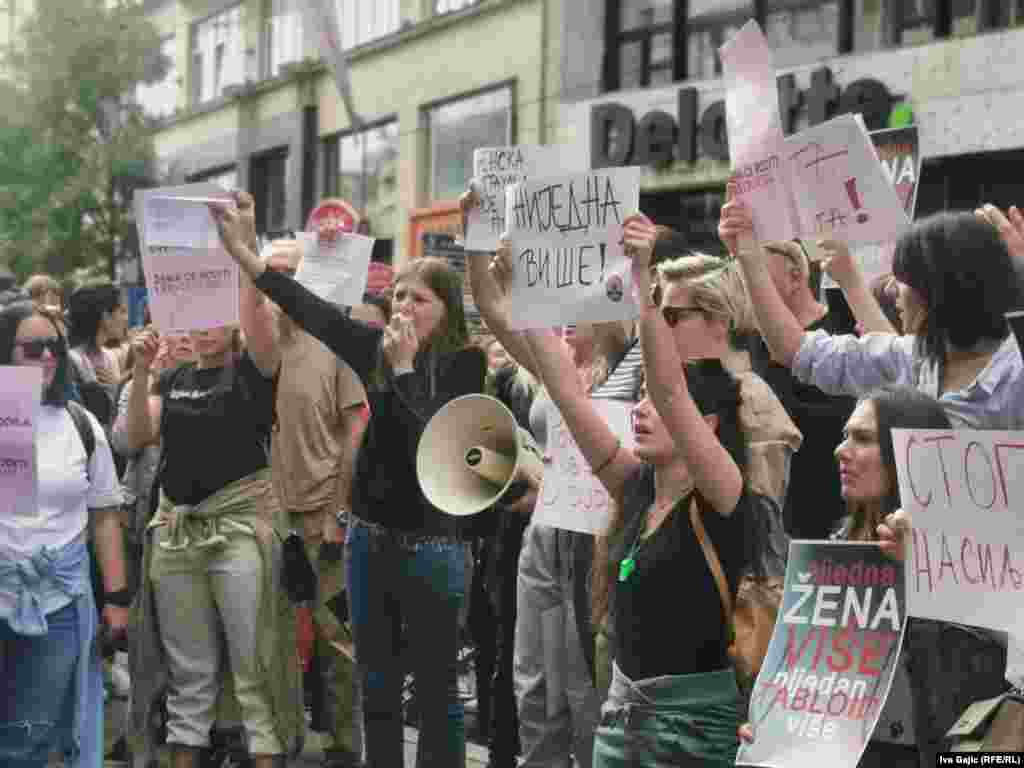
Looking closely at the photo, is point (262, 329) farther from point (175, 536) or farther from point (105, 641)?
point (105, 641)

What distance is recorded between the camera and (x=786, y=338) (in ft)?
15.7

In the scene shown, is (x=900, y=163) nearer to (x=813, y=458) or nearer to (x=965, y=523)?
(x=813, y=458)

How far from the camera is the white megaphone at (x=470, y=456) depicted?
6207 millimetres

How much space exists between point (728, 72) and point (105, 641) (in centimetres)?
286

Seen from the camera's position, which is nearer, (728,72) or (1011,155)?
(728,72)

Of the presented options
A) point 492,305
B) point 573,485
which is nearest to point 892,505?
point 492,305

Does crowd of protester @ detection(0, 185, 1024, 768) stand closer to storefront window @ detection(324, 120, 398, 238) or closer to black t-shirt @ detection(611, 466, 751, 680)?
black t-shirt @ detection(611, 466, 751, 680)

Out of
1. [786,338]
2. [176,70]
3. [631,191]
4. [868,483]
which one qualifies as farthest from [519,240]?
[176,70]

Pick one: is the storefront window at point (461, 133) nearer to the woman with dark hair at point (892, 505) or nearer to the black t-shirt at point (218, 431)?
the black t-shirt at point (218, 431)

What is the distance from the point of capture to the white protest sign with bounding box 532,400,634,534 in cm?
564

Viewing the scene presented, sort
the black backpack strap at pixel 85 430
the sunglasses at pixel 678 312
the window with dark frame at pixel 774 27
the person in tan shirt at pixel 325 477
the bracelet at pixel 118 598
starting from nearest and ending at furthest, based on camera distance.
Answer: the sunglasses at pixel 678 312 → the black backpack strap at pixel 85 430 → the bracelet at pixel 118 598 → the person in tan shirt at pixel 325 477 → the window with dark frame at pixel 774 27

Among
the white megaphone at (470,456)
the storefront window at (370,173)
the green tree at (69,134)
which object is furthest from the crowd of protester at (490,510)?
the green tree at (69,134)

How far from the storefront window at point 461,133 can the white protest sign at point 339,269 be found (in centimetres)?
1365

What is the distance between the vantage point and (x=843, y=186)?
5.05 m
